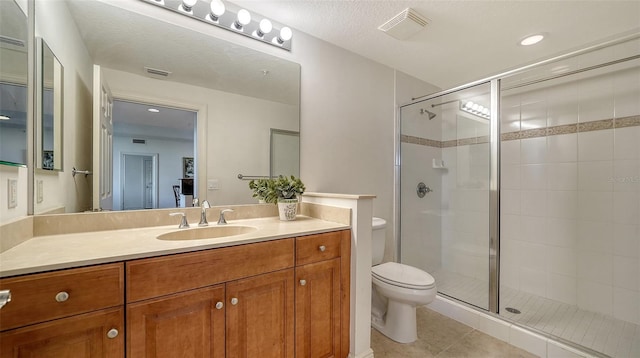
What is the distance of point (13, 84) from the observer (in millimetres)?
869

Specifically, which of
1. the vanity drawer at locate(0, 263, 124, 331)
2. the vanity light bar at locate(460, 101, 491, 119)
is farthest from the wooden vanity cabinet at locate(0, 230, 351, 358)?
the vanity light bar at locate(460, 101, 491, 119)

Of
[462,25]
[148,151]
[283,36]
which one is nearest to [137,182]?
[148,151]

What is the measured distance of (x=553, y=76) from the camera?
2.11 m

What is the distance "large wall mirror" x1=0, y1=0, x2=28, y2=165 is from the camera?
2.68ft

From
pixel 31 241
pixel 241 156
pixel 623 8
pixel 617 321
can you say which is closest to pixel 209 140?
pixel 241 156

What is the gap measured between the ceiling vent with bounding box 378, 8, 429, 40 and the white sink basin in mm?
1644

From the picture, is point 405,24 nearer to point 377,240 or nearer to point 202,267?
point 377,240

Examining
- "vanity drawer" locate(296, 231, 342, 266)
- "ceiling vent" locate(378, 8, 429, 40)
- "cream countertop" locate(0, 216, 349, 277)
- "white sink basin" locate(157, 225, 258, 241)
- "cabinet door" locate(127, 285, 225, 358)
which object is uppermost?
"ceiling vent" locate(378, 8, 429, 40)

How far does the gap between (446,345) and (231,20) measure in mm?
2559

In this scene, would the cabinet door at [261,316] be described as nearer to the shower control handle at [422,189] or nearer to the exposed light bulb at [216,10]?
the exposed light bulb at [216,10]

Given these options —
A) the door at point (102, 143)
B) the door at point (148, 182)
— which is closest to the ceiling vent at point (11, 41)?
the door at point (102, 143)

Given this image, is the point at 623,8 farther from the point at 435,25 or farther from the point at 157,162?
the point at 157,162

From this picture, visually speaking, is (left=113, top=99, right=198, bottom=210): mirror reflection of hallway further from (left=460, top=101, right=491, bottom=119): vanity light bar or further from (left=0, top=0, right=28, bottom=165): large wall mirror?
(left=460, top=101, right=491, bottom=119): vanity light bar

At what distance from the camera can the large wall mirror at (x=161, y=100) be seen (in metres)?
1.19
